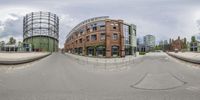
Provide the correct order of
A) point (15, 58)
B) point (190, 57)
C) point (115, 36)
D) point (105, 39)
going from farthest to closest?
point (105, 39) < point (115, 36) < point (190, 57) < point (15, 58)

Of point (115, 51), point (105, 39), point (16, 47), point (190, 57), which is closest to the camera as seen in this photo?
point (190, 57)

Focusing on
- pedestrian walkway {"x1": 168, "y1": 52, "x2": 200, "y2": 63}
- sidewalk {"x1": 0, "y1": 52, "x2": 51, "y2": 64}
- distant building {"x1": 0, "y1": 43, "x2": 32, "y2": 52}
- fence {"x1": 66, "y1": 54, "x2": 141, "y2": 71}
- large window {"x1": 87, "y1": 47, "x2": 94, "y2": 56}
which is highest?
distant building {"x1": 0, "y1": 43, "x2": 32, "y2": 52}

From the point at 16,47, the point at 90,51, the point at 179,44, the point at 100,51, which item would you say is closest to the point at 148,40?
the point at 90,51

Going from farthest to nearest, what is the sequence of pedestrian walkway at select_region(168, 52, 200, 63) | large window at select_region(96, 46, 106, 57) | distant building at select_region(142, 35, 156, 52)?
distant building at select_region(142, 35, 156, 52), large window at select_region(96, 46, 106, 57), pedestrian walkway at select_region(168, 52, 200, 63)

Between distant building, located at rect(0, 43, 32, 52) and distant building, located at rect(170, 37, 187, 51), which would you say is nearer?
distant building, located at rect(0, 43, 32, 52)

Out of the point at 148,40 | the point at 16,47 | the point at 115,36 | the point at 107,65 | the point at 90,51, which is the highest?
the point at 148,40

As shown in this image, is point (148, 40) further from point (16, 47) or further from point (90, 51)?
point (16, 47)

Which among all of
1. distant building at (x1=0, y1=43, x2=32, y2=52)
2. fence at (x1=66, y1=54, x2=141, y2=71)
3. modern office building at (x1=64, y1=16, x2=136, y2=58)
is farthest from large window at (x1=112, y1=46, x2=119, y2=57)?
distant building at (x1=0, y1=43, x2=32, y2=52)

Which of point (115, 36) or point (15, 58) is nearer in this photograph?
point (15, 58)

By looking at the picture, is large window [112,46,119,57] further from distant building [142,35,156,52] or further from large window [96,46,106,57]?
distant building [142,35,156,52]

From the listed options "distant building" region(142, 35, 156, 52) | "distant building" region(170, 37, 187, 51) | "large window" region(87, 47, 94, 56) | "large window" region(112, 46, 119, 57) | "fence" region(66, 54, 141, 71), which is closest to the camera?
"fence" region(66, 54, 141, 71)

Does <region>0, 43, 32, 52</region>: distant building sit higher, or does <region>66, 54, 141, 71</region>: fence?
<region>0, 43, 32, 52</region>: distant building

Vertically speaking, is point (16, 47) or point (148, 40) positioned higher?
point (148, 40)

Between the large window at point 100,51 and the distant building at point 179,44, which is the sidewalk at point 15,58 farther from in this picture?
the distant building at point 179,44
